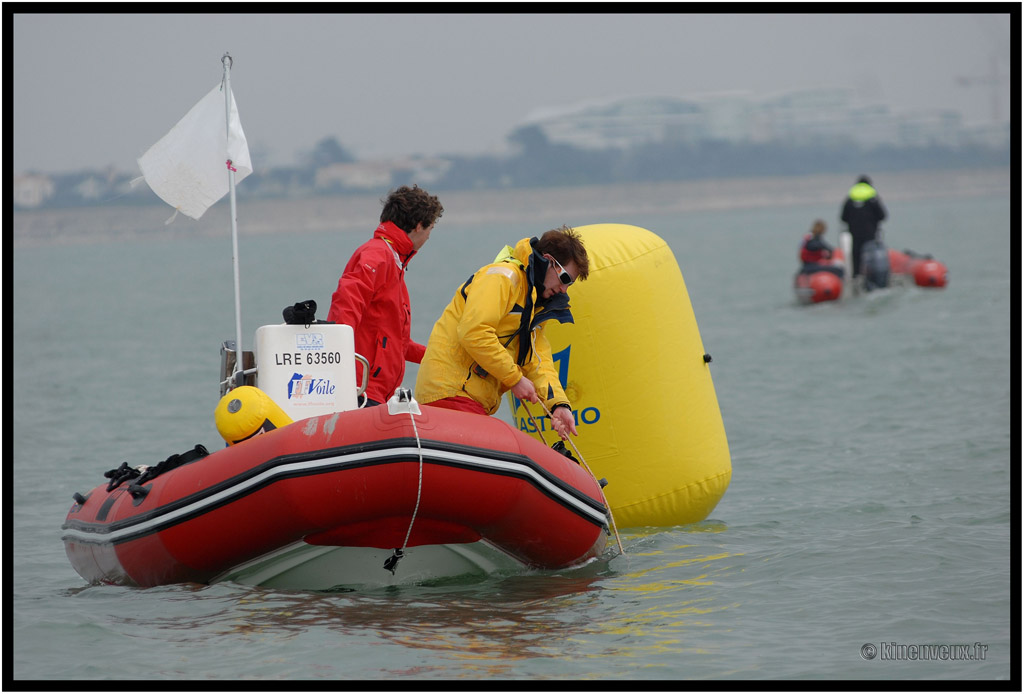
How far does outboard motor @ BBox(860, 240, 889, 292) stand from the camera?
→ 675 inches

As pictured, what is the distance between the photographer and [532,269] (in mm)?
4672

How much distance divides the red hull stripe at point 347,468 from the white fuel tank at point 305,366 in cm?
50

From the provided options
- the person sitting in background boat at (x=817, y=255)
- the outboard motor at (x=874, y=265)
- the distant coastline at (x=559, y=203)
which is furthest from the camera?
the distant coastline at (x=559, y=203)

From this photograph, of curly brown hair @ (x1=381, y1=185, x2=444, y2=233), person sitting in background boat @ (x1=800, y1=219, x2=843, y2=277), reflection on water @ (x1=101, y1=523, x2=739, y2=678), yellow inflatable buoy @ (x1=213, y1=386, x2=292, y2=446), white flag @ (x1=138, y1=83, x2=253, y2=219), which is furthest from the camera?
person sitting in background boat @ (x1=800, y1=219, x2=843, y2=277)

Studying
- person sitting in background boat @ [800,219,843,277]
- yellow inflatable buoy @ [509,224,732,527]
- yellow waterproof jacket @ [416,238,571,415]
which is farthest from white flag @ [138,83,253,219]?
person sitting in background boat @ [800,219,843,277]

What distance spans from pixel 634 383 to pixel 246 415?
5.80 feet

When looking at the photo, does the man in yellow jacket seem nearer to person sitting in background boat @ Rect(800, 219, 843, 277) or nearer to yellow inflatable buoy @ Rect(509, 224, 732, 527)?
yellow inflatable buoy @ Rect(509, 224, 732, 527)

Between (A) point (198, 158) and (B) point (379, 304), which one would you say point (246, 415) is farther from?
(A) point (198, 158)

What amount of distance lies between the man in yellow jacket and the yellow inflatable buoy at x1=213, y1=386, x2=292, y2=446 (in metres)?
0.58

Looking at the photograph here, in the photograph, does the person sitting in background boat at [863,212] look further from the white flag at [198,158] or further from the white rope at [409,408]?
the white rope at [409,408]

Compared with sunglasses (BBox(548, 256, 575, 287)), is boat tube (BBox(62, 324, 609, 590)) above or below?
below

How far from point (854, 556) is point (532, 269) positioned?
1969 mm

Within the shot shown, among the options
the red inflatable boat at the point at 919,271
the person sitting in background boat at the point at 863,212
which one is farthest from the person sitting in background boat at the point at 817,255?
the red inflatable boat at the point at 919,271

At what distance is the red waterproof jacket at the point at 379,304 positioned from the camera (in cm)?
489
